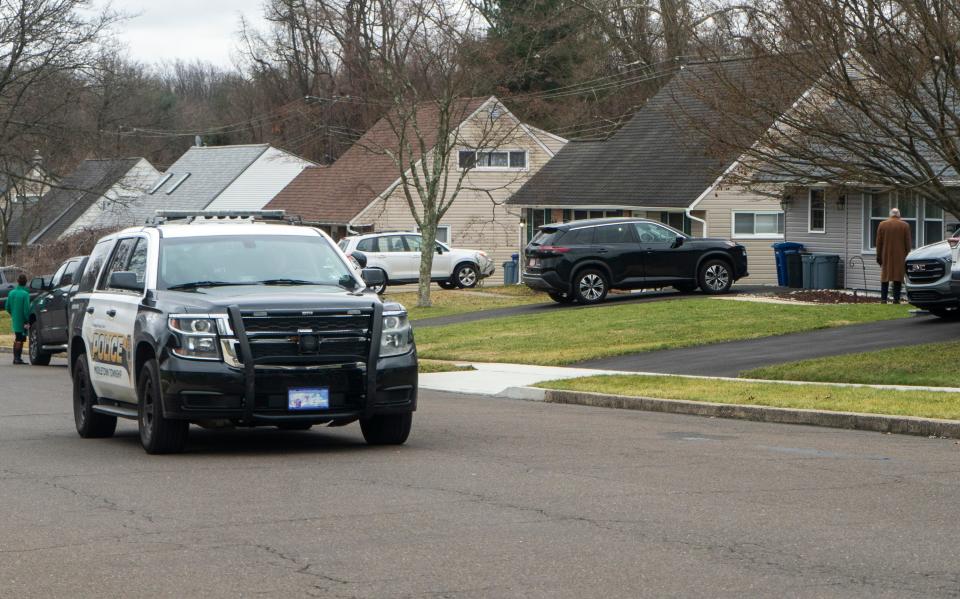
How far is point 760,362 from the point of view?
2031 centimetres

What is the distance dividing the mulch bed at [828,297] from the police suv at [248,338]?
18.5 metres

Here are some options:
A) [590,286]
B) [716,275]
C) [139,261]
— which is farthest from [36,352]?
[139,261]

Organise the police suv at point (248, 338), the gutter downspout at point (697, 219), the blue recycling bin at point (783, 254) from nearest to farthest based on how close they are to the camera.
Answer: the police suv at point (248, 338), the blue recycling bin at point (783, 254), the gutter downspout at point (697, 219)

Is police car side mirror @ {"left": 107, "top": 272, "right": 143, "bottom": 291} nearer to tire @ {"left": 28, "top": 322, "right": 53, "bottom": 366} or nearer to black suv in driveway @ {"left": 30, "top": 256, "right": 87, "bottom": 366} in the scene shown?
black suv in driveway @ {"left": 30, "top": 256, "right": 87, "bottom": 366}

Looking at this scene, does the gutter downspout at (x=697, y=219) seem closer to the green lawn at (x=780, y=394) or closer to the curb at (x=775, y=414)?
the green lawn at (x=780, y=394)

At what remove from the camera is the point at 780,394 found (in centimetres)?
1636

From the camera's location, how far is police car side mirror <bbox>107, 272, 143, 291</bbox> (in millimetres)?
12219

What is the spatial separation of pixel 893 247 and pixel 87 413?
1903 centimetres

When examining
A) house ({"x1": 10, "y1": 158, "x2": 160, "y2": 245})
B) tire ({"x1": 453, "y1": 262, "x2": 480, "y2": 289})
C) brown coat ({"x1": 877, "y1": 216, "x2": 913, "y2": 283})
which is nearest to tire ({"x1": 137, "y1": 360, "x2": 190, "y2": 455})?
brown coat ({"x1": 877, "y1": 216, "x2": 913, "y2": 283})

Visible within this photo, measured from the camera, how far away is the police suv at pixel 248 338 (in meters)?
11.1

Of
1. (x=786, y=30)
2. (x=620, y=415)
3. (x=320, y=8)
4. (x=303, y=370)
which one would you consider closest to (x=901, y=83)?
(x=786, y=30)

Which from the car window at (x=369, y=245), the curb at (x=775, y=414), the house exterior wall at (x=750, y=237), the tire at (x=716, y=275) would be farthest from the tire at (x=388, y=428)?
the car window at (x=369, y=245)

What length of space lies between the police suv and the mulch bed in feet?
60.7

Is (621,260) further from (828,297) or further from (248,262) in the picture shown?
(248,262)
